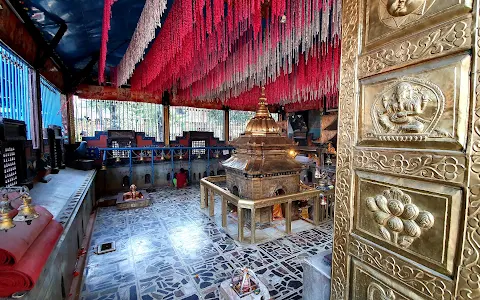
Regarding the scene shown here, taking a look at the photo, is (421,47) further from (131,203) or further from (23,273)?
(131,203)

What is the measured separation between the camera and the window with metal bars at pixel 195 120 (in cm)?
1248

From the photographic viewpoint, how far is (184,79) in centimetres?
732

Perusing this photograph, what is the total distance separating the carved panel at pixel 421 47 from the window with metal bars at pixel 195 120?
11974 mm

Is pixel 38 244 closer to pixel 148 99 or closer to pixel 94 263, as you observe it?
pixel 94 263

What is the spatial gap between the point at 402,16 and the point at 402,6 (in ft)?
0.19

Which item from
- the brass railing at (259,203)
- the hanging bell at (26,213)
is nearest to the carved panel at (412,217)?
the hanging bell at (26,213)

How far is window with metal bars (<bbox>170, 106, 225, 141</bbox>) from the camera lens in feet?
40.9

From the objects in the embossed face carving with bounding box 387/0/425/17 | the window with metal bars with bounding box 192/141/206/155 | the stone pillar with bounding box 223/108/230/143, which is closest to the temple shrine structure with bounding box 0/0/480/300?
the embossed face carving with bounding box 387/0/425/17

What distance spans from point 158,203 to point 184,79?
17.1ft

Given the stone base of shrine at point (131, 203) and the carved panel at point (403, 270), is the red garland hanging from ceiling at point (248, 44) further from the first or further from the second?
the stone base of shrine at point (131, 203)

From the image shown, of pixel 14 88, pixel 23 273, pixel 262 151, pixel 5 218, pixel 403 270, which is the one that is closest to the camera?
pixel 403 270

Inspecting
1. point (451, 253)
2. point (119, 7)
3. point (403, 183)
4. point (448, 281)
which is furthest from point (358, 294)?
point (119, 7)

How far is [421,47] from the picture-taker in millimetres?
1164

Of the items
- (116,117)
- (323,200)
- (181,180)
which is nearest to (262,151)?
(323,200)
